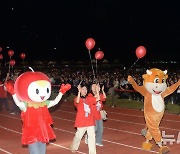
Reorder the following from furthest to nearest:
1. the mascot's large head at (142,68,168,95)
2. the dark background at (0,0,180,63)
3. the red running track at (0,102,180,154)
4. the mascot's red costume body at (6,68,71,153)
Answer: the dark background at (0,0,180,63) < the red running track at (0,102,180,154) < the mascot's large head at (142,68,168,95) < the mascot's red costume body at (6,68,71,153)

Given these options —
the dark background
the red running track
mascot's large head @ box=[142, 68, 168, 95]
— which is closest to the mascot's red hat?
the red running track

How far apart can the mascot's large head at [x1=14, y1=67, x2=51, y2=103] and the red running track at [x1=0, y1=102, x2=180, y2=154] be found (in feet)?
9.00

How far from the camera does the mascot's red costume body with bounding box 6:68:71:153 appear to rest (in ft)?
19.6

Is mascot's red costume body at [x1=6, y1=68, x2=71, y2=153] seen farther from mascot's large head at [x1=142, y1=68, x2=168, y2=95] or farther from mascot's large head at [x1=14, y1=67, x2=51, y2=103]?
mascot's large head at [x1=142, y1=68, x2=168, y2=95]

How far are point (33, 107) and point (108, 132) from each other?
5.23 metres

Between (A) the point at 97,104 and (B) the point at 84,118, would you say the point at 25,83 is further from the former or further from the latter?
(A) the point at 97,104

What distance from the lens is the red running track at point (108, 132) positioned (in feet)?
28.2

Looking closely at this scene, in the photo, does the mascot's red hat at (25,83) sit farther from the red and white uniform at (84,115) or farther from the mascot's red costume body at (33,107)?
the red and white uniform at (84,115)

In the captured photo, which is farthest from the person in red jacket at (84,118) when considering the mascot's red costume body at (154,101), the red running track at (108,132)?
the mascot's red costume body at (154,101)

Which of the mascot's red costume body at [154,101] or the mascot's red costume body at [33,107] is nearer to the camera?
the mascot's red costume body at [33,107]

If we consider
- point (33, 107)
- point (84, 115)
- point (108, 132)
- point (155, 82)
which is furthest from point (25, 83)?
point (108, 132)

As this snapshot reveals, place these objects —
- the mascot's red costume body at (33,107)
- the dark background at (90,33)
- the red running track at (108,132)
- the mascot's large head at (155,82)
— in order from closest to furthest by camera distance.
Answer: the mascot's red costume body at (33,107)
the mascot's large head at (155,82)
the red running track at (108,132)
the dark background at (90,33)

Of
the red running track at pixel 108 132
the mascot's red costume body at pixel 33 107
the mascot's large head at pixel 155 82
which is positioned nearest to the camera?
the mascot's red costume body at pixel 33 107

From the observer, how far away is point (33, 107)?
6.15m
